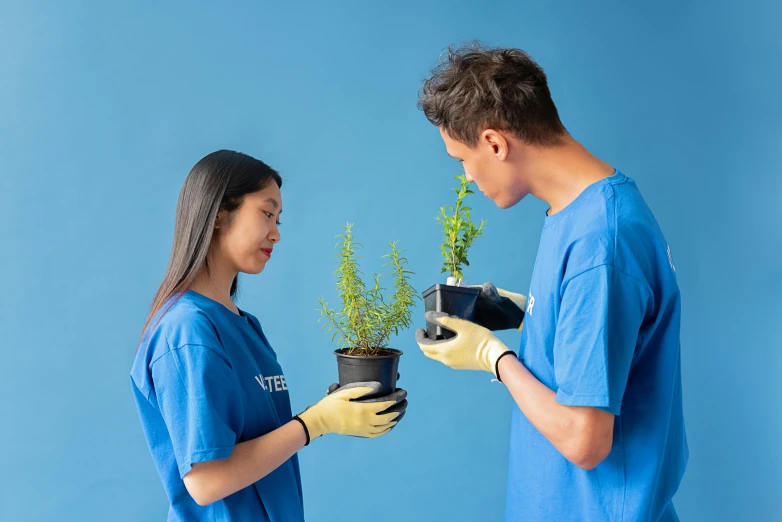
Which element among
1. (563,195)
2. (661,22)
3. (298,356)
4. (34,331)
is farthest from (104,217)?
(661,22)

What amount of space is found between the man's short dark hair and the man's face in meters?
0.02

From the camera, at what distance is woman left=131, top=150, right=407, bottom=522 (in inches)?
50.3

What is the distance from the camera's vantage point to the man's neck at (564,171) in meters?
1.30

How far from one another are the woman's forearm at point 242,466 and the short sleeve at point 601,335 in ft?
1.92

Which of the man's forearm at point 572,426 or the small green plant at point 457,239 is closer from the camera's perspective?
the man's forearm at point 572,426

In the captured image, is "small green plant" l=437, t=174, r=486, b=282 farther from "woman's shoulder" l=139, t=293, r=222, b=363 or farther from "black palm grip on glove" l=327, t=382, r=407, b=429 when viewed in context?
"woman's shoulder" l=139, t=293, r=222, b=363

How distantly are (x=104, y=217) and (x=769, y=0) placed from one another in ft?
9.86

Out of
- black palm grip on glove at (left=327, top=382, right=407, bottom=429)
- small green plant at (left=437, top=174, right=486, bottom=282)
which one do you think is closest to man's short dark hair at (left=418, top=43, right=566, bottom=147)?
small green plant at (left=437, top=174, right=486, bottom=282)

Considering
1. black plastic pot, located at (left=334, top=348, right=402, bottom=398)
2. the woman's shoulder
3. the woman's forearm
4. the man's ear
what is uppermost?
the man's ear

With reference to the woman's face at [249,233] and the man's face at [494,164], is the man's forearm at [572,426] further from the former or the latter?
the woman's face at [249,233]

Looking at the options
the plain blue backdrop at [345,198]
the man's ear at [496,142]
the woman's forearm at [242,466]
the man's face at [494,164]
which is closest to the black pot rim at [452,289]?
the man's face at [494,164]

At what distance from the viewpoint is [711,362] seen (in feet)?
9.50

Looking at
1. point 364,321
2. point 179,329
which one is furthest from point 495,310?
point 179,329

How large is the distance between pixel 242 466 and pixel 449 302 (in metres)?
0.60
